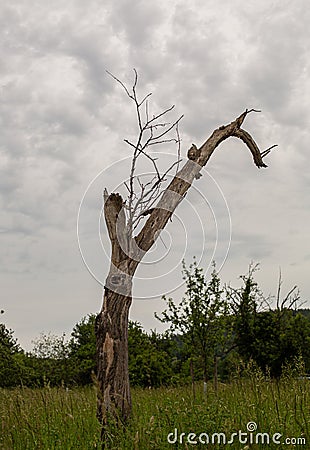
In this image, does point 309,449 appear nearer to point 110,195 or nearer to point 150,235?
point 150,235

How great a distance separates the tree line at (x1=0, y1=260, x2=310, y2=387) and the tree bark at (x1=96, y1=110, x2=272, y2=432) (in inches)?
295

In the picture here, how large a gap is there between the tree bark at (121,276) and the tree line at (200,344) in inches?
295

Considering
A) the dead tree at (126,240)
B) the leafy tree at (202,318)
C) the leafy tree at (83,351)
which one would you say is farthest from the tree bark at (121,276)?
the leafy tree at (83,351)

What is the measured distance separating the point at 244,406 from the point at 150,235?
92.7 inches

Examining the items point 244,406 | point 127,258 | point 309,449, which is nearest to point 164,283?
point 127,258

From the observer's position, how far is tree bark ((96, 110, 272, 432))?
23.4ft

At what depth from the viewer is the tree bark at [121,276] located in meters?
7.14

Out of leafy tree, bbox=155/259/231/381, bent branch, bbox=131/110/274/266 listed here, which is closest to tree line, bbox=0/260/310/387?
leafy tree, bbox=155/259/231/381

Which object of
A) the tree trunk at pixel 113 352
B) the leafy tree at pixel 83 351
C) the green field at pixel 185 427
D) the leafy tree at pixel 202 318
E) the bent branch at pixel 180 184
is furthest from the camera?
the leafy tree at pixel 83 351

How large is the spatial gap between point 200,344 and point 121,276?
8718 mm

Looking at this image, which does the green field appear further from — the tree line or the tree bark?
the tree line

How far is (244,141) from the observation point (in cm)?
950

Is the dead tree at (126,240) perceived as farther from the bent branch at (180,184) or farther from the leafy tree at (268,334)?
the leafy tree at (268,334)

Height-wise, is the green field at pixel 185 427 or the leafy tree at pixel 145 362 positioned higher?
the leafy tree at pixel 145 362
